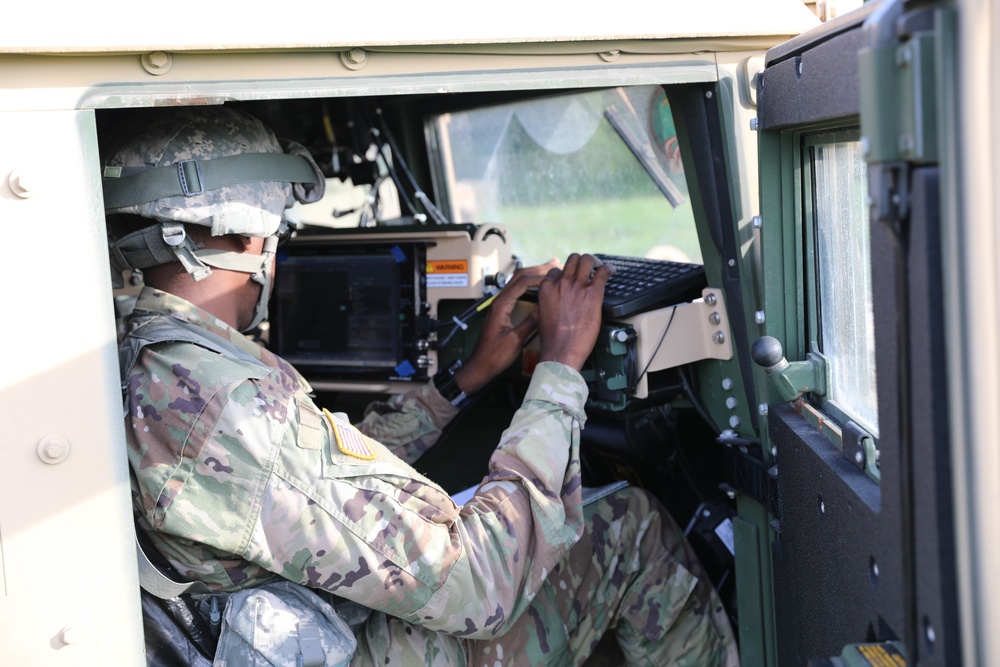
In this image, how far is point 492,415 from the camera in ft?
8.96

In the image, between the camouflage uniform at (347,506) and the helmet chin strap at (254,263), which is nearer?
the camouflage uniform at (347,506)

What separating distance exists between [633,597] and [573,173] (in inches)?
53.3

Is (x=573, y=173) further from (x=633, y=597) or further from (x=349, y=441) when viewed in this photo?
(x=349, y=441)

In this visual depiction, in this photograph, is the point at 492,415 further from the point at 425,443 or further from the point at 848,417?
the point at 848,417

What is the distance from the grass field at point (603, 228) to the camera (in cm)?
259

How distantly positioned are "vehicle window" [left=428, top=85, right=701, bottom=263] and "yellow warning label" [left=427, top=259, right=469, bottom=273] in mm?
492

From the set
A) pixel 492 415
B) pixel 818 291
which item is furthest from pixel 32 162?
pixel 492 415

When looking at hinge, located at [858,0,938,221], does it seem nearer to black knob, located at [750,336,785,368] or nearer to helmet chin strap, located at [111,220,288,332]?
black knob, located at [750,336,785,368]

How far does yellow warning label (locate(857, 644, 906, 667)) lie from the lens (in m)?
1.11

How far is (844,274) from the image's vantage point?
1485mm

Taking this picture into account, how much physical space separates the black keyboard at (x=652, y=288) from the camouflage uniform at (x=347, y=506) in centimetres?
24

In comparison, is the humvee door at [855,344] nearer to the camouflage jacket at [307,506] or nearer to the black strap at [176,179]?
the camouflage jacket at [307,506]

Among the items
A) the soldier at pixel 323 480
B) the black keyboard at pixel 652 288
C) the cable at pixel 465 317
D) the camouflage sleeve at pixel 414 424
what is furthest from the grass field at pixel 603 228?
the camouflage sleeve at pixel 414 424

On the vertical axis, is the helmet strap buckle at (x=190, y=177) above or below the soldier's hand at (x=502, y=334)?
above
